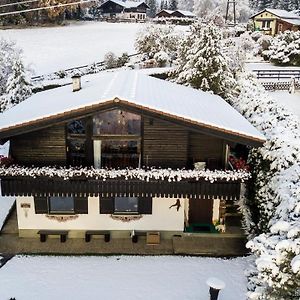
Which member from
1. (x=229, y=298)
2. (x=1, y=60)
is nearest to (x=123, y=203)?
(x=229, y=298)

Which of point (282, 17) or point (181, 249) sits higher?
point (282, 17)

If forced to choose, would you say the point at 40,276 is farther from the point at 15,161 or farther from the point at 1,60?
the point at 1,60

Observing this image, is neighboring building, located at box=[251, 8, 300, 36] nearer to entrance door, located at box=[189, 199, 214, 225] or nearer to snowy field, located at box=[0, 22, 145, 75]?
snowy field, located at box=[0, 22, 145, 75]

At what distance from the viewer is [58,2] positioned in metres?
65.4

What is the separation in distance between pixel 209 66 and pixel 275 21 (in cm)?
4508

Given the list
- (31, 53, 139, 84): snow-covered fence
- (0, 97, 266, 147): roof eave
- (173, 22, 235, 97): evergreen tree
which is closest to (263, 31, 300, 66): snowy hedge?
(31, 53, 139, 84): snow-covered fence

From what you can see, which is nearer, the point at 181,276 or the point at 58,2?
the point at 181,276

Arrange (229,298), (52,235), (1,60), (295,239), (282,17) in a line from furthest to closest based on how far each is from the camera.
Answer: (282,17) < (1,60) < (52,235) < (229,298) < (295,239)

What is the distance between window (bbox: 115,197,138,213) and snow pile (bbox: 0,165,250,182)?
1945 mm

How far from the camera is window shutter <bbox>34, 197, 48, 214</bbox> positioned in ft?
56.0

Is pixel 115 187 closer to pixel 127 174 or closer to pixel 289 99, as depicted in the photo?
pixel 127 174

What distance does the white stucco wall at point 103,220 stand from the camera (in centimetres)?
1731

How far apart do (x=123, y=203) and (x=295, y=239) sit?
9.09 m

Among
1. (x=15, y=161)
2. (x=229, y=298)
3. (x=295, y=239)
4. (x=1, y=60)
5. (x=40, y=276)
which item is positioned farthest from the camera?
(x=1, y=60)
